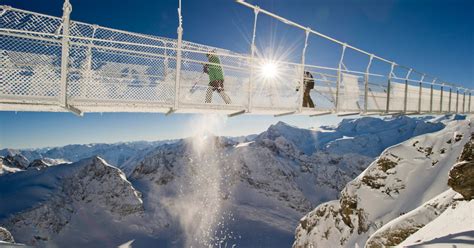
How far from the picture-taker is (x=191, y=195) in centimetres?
12825

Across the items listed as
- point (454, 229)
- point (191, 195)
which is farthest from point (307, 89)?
point (191, 195)

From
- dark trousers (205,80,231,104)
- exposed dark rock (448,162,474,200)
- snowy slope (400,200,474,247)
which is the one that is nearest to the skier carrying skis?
dark trousers (205,80,231,104)

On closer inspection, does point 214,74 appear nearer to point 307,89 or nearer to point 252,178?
point 307,89

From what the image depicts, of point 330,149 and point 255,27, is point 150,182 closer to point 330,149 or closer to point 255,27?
point 330,149

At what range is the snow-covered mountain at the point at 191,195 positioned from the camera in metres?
94.9

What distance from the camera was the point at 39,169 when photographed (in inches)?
4441

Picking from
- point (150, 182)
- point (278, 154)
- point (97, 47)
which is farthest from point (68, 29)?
point (278, 154)

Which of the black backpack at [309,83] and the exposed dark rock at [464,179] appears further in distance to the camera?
the black backpack at [309,83]

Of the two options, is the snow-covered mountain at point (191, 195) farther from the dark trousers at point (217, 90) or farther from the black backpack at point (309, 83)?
the dark trousers at point (217, 90)

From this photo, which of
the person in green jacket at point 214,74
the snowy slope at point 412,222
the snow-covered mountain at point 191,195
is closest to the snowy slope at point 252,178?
the snow-covered mountain at point 191,195

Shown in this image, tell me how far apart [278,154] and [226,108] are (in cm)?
15784

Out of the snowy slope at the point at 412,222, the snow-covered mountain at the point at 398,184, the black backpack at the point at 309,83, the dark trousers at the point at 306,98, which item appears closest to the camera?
the black backpack at the point at 309,83

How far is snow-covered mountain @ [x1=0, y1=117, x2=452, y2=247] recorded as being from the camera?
94938mm

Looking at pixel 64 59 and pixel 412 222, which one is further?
pixel 412 222
